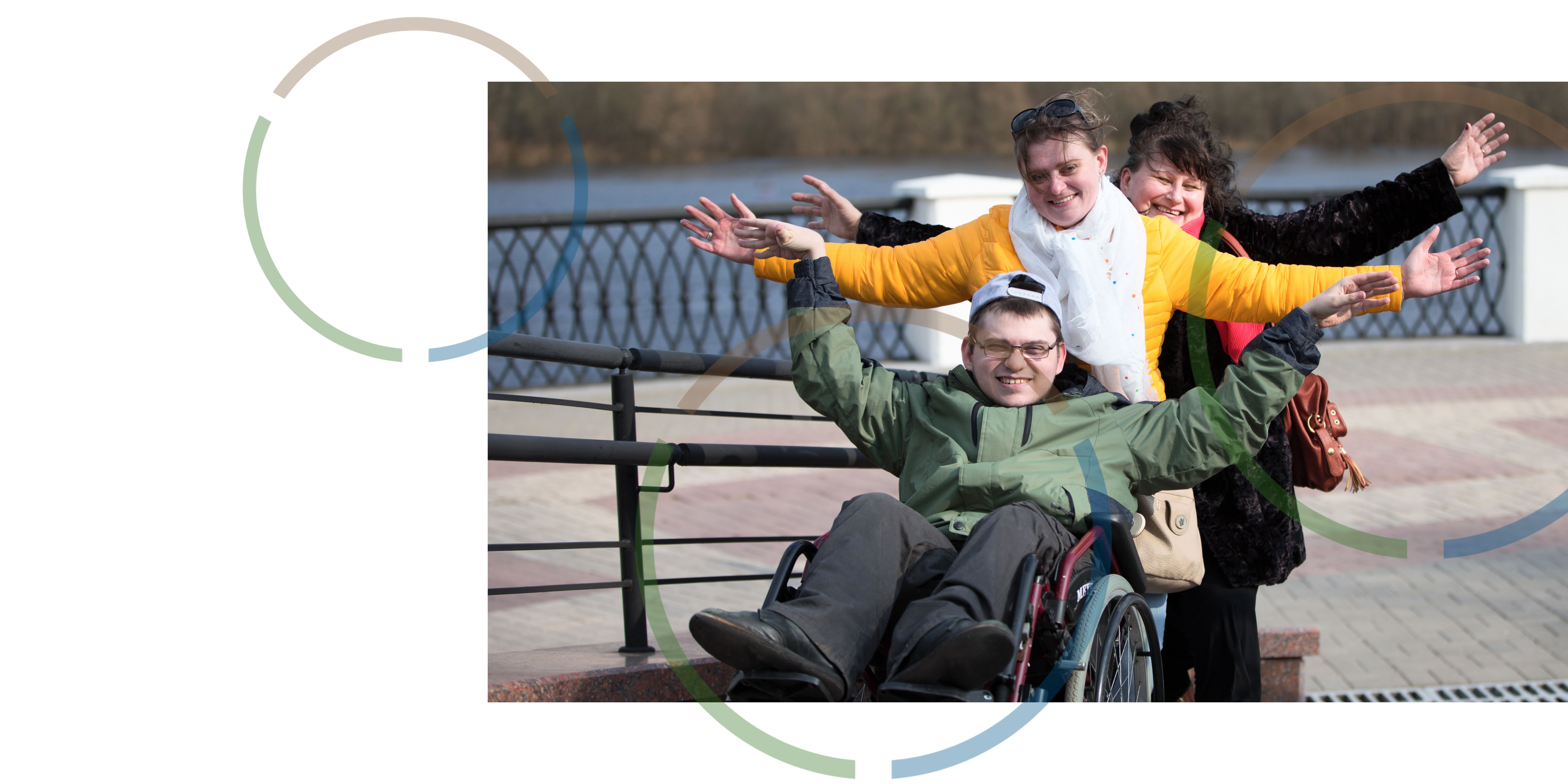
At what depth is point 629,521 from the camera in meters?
4.00

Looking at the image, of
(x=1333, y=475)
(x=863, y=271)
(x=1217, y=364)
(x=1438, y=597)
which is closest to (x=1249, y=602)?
(x=1333, y=475)

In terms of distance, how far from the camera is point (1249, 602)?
3590 mm

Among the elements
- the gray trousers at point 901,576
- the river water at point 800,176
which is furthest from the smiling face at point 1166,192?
the river water at point 800,176

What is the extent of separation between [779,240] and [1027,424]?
793 mm

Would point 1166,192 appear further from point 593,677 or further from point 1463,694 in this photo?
point 1463,694

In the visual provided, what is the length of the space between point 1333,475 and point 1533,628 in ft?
8.48

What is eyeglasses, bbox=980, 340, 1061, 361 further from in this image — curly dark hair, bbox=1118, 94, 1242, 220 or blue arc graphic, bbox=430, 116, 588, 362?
blue arc graphic, bbox=430, 116, 588, 362

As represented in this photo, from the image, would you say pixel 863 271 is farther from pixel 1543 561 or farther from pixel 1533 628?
pixel 1543 561

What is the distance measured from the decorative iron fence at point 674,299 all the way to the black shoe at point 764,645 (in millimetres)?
7063

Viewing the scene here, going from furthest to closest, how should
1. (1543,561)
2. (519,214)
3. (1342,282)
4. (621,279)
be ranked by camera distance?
(621,279)
(519,214)
(1543,561)
(1342,282)

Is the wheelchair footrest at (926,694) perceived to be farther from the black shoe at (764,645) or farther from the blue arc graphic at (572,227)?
the blue arc graphic at (572,227)

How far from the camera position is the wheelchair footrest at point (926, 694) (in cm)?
A: 254

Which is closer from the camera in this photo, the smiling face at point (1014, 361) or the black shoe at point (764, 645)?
the black shoe at point (764, 645)

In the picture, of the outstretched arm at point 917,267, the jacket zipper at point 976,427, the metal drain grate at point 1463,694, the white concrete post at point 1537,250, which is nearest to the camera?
the jacket zipper at point 976,427
